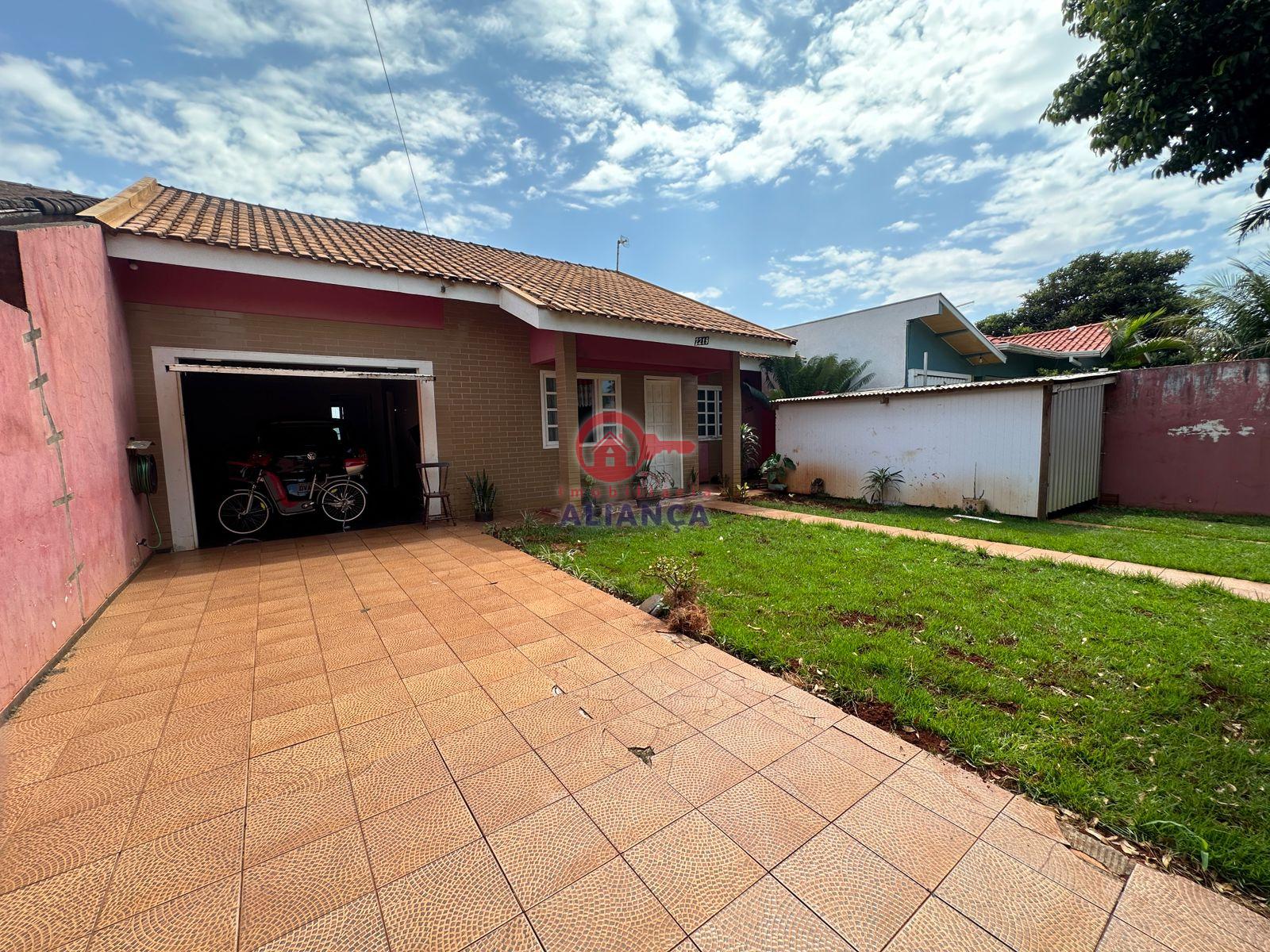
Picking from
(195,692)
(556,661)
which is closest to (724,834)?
(556,661)

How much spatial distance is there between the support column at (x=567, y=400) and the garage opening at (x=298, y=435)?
2214mm

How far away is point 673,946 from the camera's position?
4.60 feet

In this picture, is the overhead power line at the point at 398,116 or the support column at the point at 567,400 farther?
the support column at the point at 567,400

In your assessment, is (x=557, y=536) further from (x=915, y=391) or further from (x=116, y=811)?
(x=915, y=391)

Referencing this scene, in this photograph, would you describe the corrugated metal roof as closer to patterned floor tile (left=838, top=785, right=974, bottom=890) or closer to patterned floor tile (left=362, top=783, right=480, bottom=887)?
patterned floor tile (left=838, top=785, right=974, bottom=890)

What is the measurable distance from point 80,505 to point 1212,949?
21.4ft

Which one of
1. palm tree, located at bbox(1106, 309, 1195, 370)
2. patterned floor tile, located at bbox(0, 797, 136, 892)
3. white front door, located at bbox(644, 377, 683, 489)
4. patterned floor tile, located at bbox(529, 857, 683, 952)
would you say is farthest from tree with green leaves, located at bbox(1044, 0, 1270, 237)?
palm tree, located at bbox(1106, 309, 1195, 370)

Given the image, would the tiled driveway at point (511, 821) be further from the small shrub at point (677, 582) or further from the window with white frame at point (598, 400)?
the window with white frame at point (598, 400)

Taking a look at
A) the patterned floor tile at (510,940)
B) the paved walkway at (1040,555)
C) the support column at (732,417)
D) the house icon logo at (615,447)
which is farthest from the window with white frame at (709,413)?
the patterned floor tile at (510,940)

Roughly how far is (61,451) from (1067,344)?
22885 millimetres

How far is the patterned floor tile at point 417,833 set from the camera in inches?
66.9

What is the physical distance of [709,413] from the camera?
1279cm

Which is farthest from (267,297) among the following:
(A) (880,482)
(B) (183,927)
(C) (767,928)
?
(A) (880,482)

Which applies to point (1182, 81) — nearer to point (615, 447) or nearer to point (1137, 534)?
point (1137, 534)
